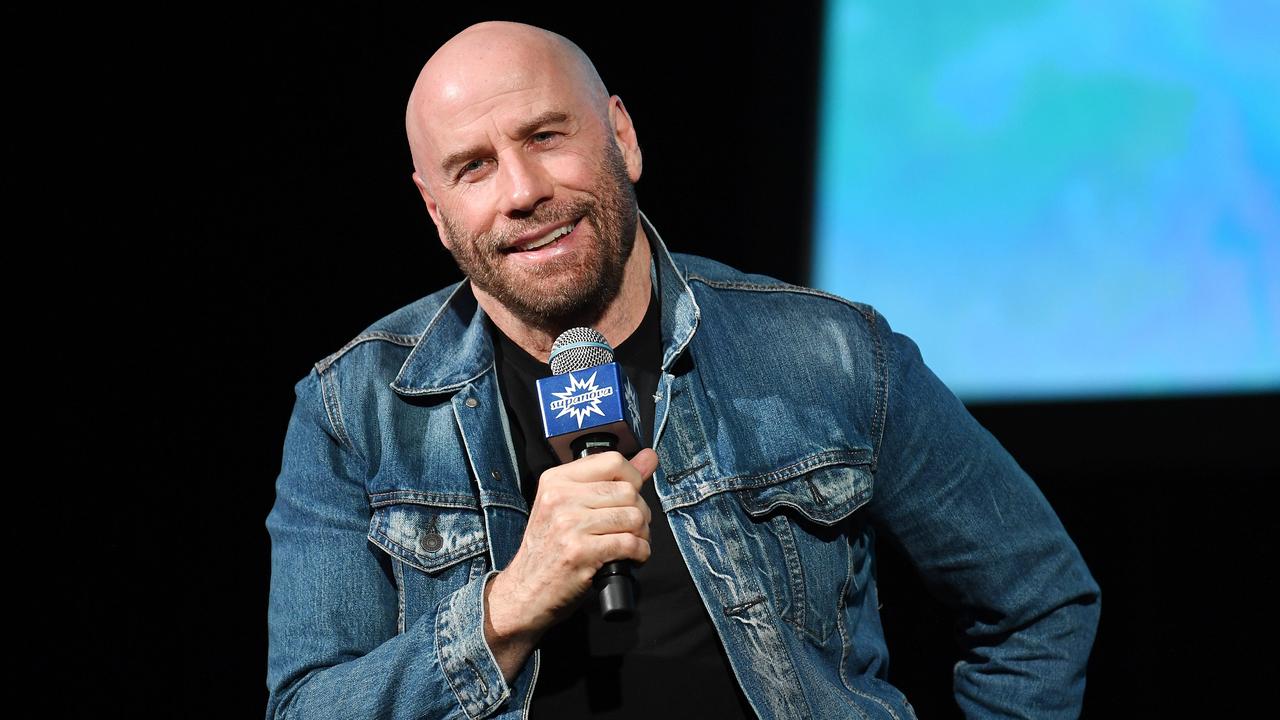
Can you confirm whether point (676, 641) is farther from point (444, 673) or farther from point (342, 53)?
point (342, 53)

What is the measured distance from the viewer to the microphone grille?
1.38 metres

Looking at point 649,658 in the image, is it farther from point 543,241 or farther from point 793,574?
point 543,241

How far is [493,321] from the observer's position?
5.86 ft

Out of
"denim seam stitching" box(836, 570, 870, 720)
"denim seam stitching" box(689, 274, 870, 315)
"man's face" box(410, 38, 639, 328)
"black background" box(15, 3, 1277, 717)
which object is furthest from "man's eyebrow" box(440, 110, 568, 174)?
"black background" box(15, 3, 1277, 717)

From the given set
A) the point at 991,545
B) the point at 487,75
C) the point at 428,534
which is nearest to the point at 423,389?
the point at 428,534

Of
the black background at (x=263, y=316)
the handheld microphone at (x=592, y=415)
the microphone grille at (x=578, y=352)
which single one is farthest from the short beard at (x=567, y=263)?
the black background at (x=263, y=316)

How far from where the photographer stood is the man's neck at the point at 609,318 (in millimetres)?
1747

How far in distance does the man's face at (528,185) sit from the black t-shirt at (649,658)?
1.10 feet

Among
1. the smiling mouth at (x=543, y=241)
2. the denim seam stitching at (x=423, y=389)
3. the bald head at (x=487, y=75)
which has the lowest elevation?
the denim seam stitching at (x=423, y=389)

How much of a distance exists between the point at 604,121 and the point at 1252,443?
1.44 meters

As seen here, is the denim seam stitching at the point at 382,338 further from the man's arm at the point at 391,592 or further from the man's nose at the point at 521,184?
the man's nose at the point at 521,184

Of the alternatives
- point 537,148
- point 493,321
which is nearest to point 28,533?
point 493,321

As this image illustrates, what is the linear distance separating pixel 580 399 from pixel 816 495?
507 millimetres

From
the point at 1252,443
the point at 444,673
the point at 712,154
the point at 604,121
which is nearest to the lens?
the point at 444,673
